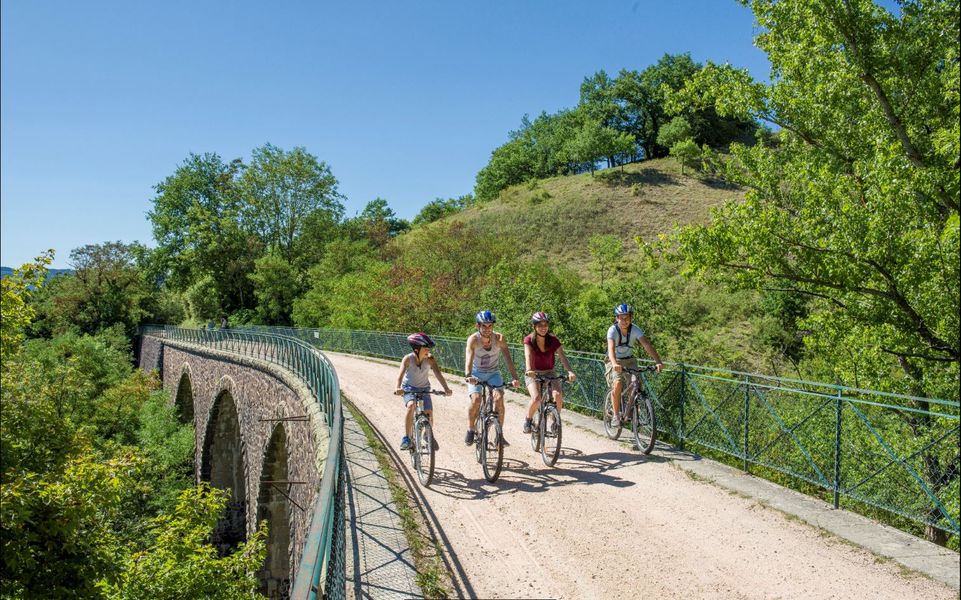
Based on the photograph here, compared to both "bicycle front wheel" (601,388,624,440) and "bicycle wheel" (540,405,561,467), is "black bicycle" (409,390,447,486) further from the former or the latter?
"bicycle front wheel" (601,388,624,440)

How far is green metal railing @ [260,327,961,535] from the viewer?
494 centimetres

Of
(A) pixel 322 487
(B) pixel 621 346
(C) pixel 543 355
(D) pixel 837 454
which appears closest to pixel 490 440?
(C) pixel 543 355

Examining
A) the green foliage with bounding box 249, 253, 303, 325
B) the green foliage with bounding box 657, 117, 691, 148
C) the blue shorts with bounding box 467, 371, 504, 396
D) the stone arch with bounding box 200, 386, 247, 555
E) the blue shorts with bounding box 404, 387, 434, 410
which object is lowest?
the stone arch with bounding box 200, 386, 247, 555

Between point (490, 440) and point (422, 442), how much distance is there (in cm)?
77

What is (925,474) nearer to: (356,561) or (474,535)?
(474,535)

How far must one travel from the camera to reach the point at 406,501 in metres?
5.71

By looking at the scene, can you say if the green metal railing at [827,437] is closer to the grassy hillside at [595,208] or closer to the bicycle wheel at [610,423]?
the bicycle wheel at [610,423]

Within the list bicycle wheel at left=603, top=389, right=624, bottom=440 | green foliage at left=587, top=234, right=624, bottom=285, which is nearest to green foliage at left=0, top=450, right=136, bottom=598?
bicycle wheel at left=603, top=389, right=624, bottom=440

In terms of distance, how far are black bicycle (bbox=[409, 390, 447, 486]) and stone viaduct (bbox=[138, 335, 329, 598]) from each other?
3.43ft

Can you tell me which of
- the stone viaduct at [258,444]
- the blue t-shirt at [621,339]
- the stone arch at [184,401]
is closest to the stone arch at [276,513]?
the stone viaduct at [258,444]

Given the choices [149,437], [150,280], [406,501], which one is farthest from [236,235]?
[406,501]

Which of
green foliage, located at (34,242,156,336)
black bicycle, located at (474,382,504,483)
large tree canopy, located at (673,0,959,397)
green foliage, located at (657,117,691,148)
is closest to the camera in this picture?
black bicycle, located at (474,382,504,483)

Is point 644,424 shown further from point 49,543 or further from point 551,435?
point 49,543

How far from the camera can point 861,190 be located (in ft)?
31.5
